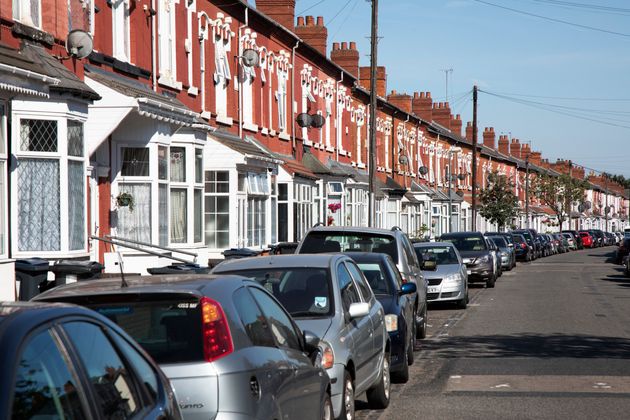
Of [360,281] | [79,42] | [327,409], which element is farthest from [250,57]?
[327,409]

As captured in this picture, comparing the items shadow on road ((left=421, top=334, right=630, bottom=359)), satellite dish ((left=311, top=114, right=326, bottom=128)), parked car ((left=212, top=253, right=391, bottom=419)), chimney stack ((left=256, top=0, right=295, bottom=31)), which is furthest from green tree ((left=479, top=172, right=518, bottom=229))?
parked car ((left=212, top=253, right=391, bottom=419))

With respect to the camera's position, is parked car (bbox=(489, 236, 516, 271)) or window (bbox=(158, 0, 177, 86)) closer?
window (bbox=(158, 0, 177, 86))

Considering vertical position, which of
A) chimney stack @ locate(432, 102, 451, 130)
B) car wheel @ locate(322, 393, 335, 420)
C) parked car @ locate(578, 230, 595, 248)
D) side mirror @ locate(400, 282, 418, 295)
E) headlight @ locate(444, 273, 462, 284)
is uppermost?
chimney stack @ locate(432, 102, 451, 130)

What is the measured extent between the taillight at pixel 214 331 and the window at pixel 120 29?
1700 cm

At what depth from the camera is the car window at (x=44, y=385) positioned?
142 inches

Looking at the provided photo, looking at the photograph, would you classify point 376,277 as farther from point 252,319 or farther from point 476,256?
point 476,256

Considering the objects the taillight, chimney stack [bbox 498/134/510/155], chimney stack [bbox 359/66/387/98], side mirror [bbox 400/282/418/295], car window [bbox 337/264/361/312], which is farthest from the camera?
chimney stack [bbox 498/134/510/155]

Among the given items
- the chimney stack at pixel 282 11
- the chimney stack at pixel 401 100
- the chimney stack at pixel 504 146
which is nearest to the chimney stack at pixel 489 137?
the chimney stack at pixel 504 146

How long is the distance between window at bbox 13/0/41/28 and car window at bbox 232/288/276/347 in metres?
11.5

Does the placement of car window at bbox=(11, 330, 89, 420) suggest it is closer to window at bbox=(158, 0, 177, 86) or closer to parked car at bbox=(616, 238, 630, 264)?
window at bbox=(158, 0, 177, 86)

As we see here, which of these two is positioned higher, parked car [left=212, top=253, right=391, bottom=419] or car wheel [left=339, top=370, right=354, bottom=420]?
parked car [left=212, top=253, right=391, bottom=419]

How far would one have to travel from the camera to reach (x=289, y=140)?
39812 millimetres

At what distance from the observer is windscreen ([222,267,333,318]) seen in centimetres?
960

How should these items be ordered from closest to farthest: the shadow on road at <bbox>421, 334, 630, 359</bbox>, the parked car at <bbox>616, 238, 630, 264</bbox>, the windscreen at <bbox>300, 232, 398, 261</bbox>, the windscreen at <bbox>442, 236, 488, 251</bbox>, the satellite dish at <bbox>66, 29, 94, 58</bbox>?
the windscreen at <bbox>300, 232, 398, 261</bbox>
the shadow on road at <bbox>421, 334, 630, 359</bbox>
the satellite dish at <bbox>66, 29, 94, 58</bbox>
the windscreen at <bbox>442, 236, 488, 251</bbox>
the parked car at <bbox>616, 238, 630, 264</bbox>
